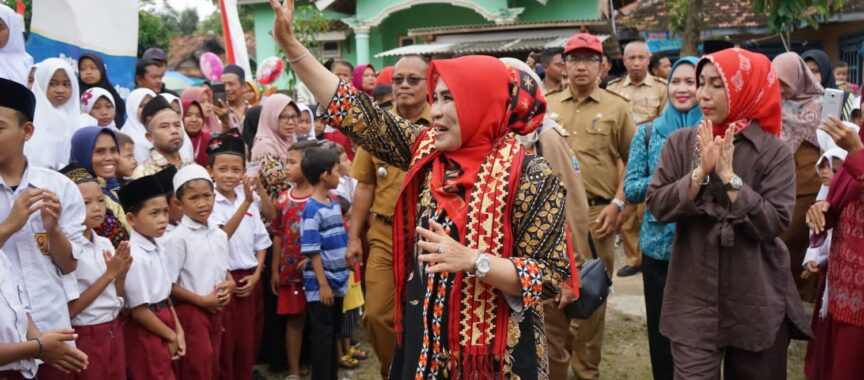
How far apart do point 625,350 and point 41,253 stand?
14.2ft

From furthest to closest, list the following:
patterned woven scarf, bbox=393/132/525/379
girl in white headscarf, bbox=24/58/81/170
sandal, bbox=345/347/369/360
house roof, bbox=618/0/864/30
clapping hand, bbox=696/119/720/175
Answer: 1. house roof, bbox=618/0/864/30
2. sandal, bbox=345/347/369/360
3. girl in white headscarf, bbox=24/58/81/170
4. clapping hand, bbox=696/119/720/175
5. patterned woven scarf, bbox=393/132/525/379

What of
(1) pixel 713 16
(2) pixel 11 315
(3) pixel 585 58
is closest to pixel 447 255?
(2) pixel 11 315

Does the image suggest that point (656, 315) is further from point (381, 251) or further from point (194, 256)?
point (194, 256)

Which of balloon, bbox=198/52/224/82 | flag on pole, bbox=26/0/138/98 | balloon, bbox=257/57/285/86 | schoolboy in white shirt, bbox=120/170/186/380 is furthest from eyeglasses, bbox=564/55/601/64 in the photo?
balloon, bbox=198/52/224/82

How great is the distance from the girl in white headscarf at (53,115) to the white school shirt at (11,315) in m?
1.96

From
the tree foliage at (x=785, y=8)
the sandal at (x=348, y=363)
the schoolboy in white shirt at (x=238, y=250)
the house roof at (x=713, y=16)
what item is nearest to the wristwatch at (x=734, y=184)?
the schoolboy in white shirt at (x=238, y=250)

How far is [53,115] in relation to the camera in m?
5.05

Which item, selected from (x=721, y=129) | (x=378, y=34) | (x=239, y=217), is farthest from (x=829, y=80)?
(x=378, y=34)

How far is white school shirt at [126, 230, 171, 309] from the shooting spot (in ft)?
13.2

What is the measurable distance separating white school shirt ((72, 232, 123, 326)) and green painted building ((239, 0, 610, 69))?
1192 cm

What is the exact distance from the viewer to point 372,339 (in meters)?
4.91

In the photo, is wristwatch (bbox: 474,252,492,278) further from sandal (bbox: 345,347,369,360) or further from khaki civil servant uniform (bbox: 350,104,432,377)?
sandal (bbox: 345,347,369,360)

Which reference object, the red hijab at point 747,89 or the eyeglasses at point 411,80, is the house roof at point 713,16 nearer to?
the eyeglasses at point 411,80

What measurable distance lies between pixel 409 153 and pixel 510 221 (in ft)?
1.72
